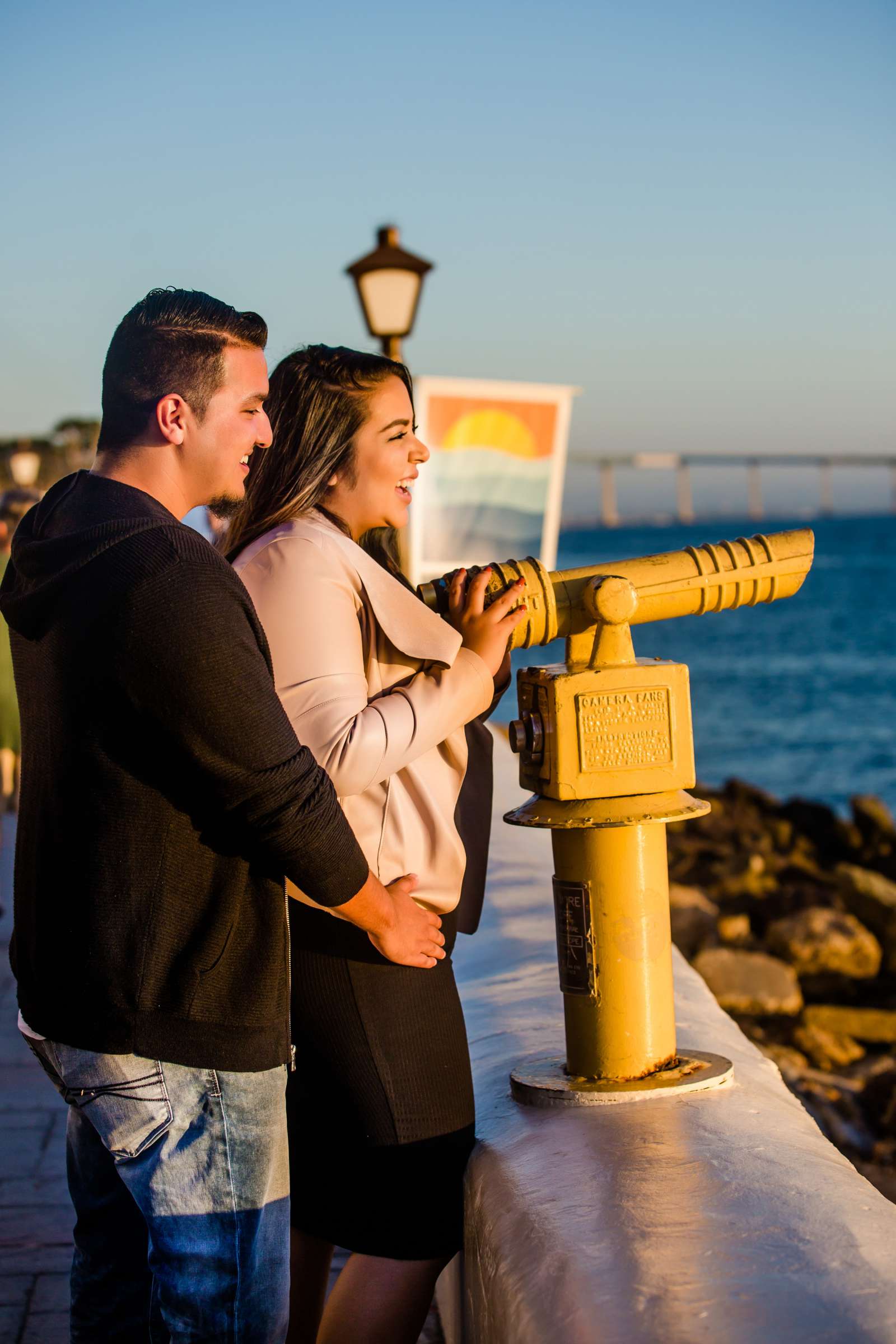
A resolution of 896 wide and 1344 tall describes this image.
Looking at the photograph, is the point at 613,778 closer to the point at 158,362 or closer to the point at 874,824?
the point at 158,362

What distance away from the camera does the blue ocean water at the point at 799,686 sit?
2534 centimetres

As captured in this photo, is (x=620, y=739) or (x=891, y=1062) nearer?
(x=620, y=739)

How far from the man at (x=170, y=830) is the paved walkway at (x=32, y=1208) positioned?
1325 millimetres

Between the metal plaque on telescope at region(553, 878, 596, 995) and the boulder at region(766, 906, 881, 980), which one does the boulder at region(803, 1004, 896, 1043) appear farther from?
the metal plaque on telescope at region(553, 878, 596, 995)

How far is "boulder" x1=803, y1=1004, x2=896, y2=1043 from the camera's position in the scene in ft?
22.2

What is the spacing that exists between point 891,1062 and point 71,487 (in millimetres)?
5392

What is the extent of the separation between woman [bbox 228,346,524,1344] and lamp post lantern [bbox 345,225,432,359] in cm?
584

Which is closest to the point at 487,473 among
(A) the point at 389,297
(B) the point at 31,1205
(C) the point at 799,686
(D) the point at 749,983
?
(A) the point at 389,297

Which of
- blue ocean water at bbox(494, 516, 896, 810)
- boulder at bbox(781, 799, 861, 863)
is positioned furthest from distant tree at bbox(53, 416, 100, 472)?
boulder at bbox(781, 799, 861, 863)

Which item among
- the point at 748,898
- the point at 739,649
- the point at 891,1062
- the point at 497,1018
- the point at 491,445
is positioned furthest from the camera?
the point at 739,649

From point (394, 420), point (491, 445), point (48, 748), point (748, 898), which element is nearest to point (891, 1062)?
point (748, 898)

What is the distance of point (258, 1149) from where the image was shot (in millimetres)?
1902

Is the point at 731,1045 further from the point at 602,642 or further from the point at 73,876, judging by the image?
the point at 73,876

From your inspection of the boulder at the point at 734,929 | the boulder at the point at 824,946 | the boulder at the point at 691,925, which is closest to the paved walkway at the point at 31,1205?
the boulder at the point at 691,925
